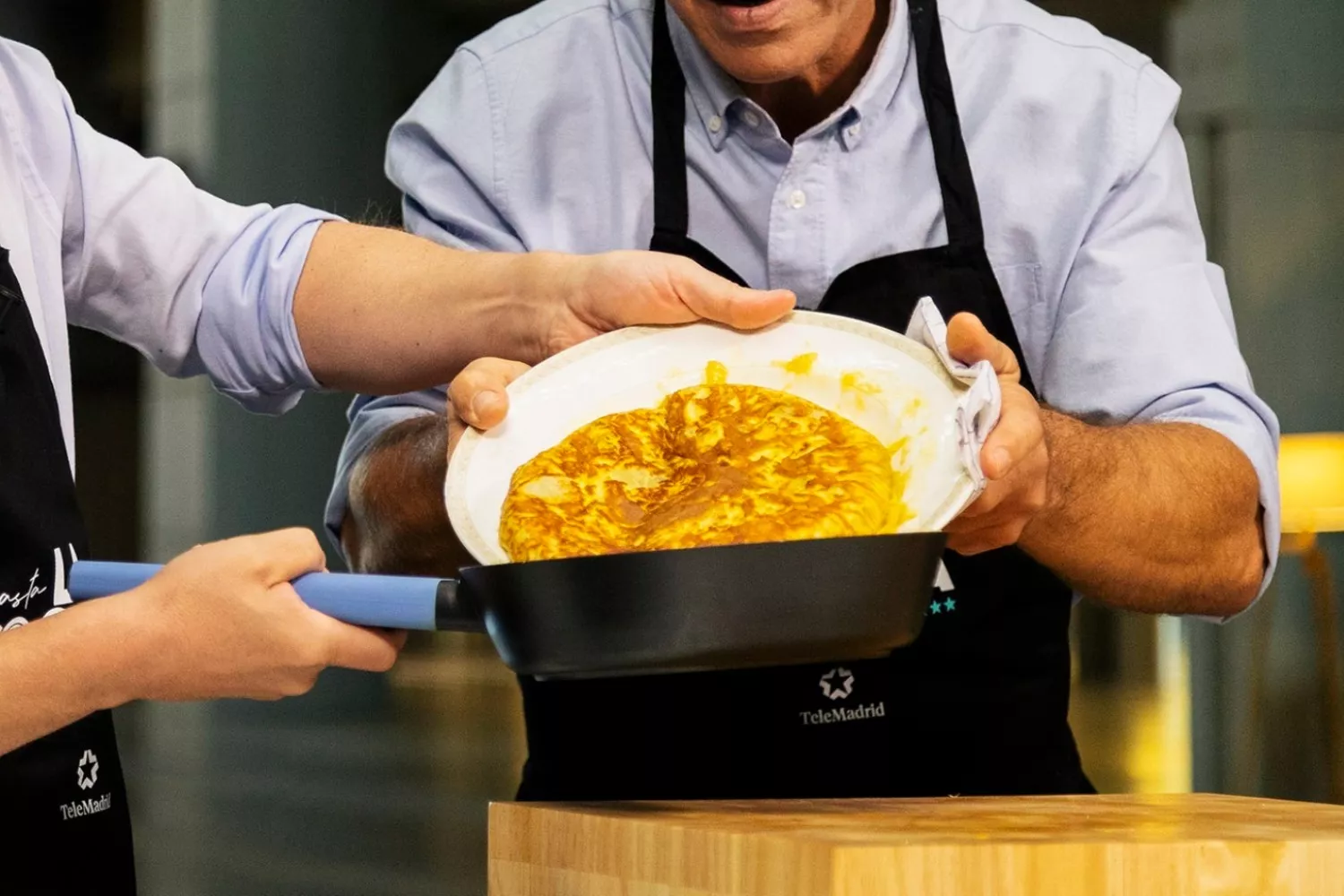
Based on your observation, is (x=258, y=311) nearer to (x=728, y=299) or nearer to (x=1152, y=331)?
(x=728, y=299)

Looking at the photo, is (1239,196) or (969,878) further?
(1239,196)

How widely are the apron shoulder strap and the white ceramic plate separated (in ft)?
1.37

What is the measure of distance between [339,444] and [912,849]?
387cm

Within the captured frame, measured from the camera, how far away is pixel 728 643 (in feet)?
2.79

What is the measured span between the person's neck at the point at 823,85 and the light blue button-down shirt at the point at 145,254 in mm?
499

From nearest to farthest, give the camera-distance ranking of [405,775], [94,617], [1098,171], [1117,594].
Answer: [94,617], [1117,594], [1098,171], [405,775]

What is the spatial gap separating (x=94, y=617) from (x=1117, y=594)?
3.03ft

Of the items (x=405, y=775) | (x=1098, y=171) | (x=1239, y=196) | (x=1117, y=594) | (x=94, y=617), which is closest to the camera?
(x=94, y=617)

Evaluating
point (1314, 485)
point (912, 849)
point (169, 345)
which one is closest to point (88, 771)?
point (169, 345)

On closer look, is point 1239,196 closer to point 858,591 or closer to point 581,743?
point 581,743

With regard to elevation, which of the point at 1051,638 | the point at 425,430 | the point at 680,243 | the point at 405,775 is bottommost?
the point at 405,775

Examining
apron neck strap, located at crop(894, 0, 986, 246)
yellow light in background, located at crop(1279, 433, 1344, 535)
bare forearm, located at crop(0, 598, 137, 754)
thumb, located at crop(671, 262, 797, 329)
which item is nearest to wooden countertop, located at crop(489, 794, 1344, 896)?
bare forearm, located at crop(0, 598, 137, 754)

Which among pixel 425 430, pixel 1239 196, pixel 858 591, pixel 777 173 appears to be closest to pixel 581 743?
pixel 425 430

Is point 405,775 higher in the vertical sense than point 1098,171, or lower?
lower
